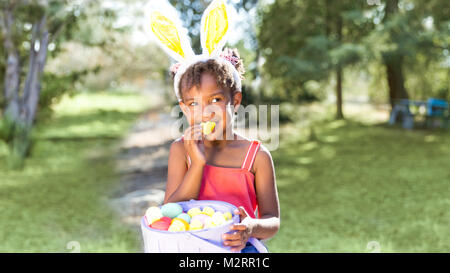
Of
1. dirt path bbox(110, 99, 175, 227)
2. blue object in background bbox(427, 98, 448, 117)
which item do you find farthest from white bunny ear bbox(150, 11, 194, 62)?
blue object in background bbox(427, 98, 448, 117)

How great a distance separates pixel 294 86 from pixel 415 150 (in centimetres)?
327

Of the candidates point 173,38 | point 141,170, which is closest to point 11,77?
point 141,170

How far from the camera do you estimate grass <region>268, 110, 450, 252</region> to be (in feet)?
15.1

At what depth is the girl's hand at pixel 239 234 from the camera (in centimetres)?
131

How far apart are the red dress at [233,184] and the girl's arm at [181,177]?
0.06 meters

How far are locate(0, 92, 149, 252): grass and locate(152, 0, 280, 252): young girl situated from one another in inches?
121

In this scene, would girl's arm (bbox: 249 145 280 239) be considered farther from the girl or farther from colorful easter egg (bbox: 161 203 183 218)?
colorful easter egg (bbox: 161 203 183 218)

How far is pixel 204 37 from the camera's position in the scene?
1.64m

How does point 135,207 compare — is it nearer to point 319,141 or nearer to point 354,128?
point 319,141

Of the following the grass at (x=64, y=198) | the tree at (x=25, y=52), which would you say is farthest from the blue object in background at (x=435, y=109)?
the tree at (x=25, y=52)

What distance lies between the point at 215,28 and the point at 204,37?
0.17ft

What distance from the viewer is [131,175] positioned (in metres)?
7.58

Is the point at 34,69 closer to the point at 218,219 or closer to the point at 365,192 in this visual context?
the point at 365,192
